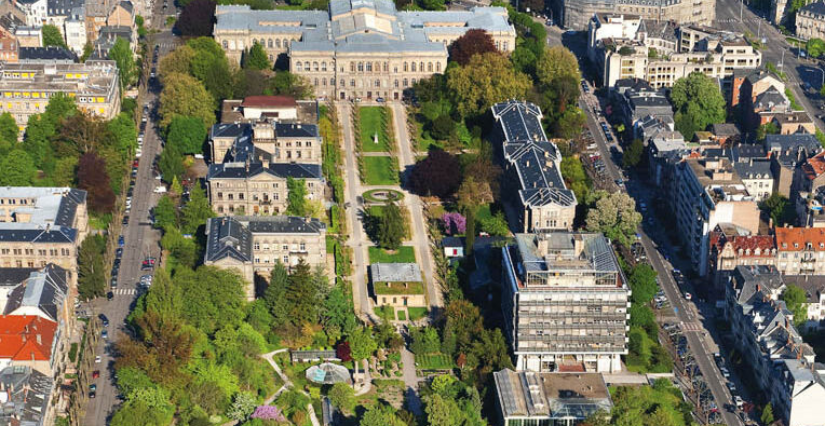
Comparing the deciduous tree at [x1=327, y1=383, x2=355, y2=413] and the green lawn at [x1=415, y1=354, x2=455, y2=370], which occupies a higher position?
the green lawn at [x1=415, y1=354, x2=455, y2=370]

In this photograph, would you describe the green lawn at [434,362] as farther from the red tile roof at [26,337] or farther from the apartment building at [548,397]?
the red tile roof at [26,337]

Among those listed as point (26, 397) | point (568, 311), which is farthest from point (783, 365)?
point (26, 397)

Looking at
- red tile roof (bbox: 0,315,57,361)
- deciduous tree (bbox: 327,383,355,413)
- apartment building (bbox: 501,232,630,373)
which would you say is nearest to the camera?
red tile roof (bbox: 0,315,57,361)

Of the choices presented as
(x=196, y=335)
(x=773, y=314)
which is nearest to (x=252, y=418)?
(x=196, y=335)

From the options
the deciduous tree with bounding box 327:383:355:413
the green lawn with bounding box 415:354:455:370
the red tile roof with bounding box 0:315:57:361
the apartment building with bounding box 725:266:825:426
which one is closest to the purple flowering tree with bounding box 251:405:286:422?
the deciduous tree with bounding box 327:383:355:413

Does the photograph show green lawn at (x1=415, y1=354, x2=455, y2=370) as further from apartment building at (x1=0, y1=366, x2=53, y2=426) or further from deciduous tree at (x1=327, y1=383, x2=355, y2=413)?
apartment building at (x1=0, y1=366, x2=53, y2=426)

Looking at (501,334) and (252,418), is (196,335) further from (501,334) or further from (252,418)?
(501,334)
